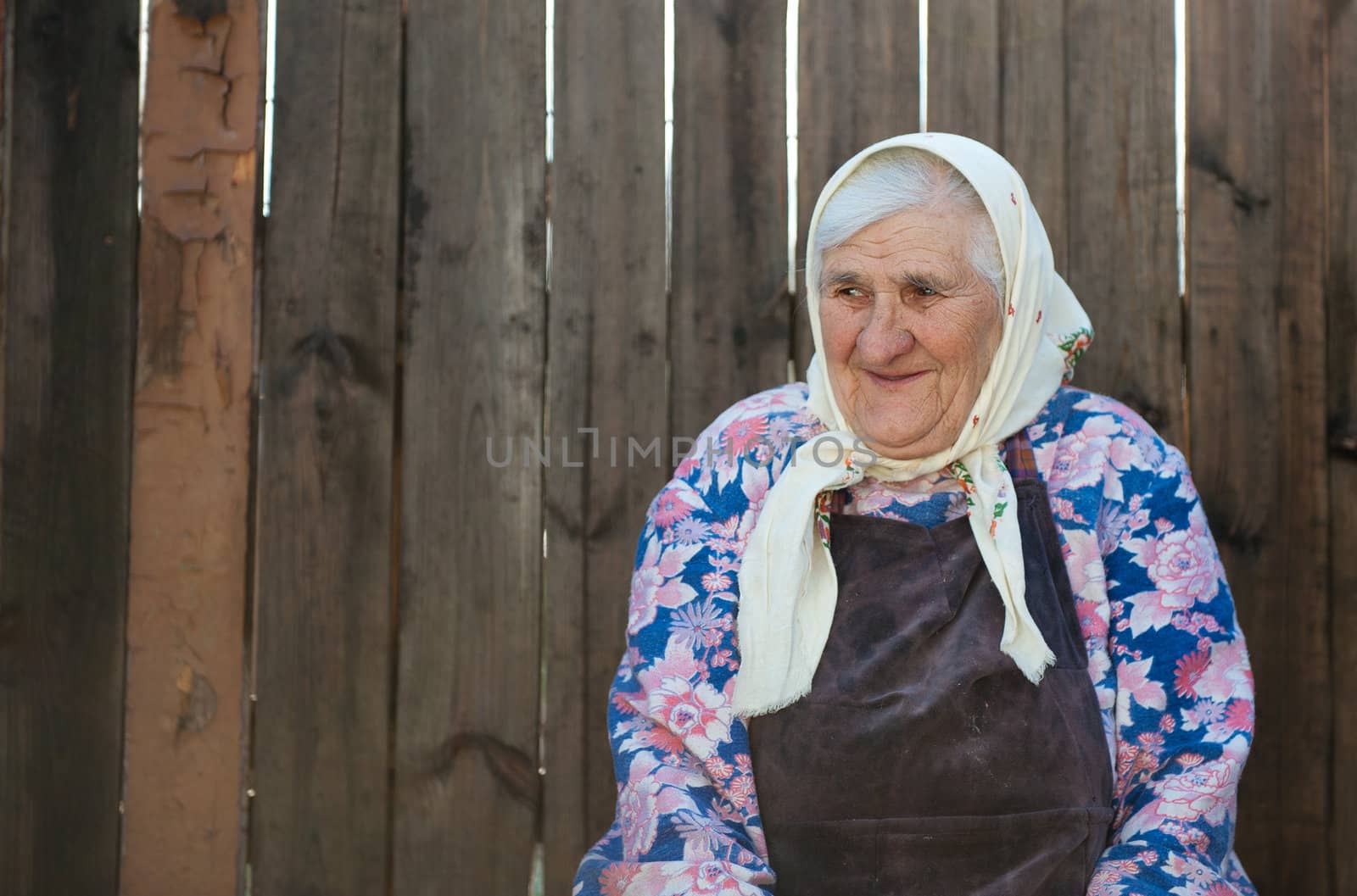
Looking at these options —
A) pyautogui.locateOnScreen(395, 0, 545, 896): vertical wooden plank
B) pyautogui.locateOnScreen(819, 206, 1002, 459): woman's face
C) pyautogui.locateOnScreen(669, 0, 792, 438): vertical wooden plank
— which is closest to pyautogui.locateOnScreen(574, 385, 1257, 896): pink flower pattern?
pyautogui.locateOnScreen(819, 206, 1002, 459): woman's face

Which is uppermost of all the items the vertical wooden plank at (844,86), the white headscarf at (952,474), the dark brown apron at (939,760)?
the vertical wooden plank at (844,86)

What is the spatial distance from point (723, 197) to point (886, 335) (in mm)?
675

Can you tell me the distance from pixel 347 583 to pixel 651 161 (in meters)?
1.14

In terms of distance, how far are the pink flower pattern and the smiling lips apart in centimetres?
16

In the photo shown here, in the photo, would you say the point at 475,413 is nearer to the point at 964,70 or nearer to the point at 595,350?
the point at 595,350

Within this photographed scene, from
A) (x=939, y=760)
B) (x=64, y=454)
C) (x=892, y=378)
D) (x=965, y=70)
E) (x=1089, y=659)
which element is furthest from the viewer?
(x=965, y=70)

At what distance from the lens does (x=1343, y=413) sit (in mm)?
2510

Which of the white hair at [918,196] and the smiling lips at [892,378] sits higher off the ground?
the white hair at [918,196]

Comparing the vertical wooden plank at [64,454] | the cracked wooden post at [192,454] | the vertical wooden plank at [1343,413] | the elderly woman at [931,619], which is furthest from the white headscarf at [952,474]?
the vertical wooden plank at [64,454]

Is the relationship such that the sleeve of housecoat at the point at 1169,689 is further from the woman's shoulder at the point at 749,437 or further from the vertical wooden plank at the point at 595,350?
the vertical wooden plank at the point at 595,350

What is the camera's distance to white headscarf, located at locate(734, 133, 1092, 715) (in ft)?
6.01

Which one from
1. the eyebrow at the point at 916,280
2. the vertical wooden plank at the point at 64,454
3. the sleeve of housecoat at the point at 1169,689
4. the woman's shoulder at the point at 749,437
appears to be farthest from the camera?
the vertical wooden plank at the point at 64,454

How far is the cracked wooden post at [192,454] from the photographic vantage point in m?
2.38

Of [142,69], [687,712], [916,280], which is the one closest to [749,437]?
[916,280]
